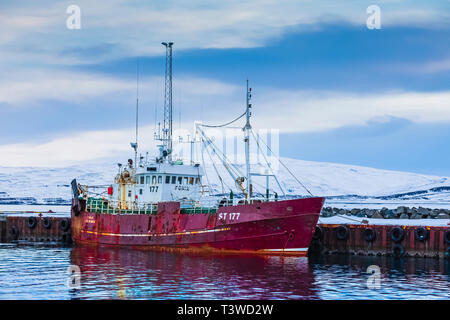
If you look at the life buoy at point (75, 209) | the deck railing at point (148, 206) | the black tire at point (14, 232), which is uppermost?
the deck railing at point (148, 206)

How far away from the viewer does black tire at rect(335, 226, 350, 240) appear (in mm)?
40719

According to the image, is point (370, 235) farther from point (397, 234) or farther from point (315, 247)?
point (315, 247)

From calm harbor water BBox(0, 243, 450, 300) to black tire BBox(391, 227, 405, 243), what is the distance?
1.87 metres

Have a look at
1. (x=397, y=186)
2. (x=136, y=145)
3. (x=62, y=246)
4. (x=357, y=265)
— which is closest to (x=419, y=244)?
(x=357, y=265)

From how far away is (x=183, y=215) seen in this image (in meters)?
40.8

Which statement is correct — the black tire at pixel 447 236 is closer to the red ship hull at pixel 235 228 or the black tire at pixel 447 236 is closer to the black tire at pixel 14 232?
the red ship hull at pixel 235 228

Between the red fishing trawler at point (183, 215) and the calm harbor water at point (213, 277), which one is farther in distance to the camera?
the red fishing trawler at point (183, 215)

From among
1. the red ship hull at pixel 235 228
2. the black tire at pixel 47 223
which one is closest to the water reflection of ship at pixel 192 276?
the red ship hull at pixel 235 228

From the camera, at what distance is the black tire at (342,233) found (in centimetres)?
4072

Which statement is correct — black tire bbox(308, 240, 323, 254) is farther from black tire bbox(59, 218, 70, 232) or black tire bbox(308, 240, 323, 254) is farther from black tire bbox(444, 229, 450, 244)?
black tire bbox(59, 218, 70, 232)

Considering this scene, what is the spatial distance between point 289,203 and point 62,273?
13.1m

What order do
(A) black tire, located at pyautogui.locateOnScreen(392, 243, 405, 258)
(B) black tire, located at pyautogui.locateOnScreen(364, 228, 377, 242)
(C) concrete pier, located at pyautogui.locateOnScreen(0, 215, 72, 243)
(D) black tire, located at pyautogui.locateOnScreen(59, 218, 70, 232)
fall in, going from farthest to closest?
(C) concrete pier, located at pyautogui.locateOnScreen(0, 215, 72, 243) < (D) black tire, located at pyautogui.locateOnScreen(59, 218, 70, 232) < (B) black tire, located at pyautogui.locateOnScreen(364, 228, 377, 242) < (A) black tire, located at pyautogui.locateOnScreen(392, 243, 405, 258)

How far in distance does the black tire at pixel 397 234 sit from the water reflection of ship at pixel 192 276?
6.13 m

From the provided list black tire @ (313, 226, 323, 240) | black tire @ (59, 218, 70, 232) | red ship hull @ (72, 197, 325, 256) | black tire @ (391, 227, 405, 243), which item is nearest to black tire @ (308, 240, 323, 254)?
black tire @ (313, 226, 323, 240)
